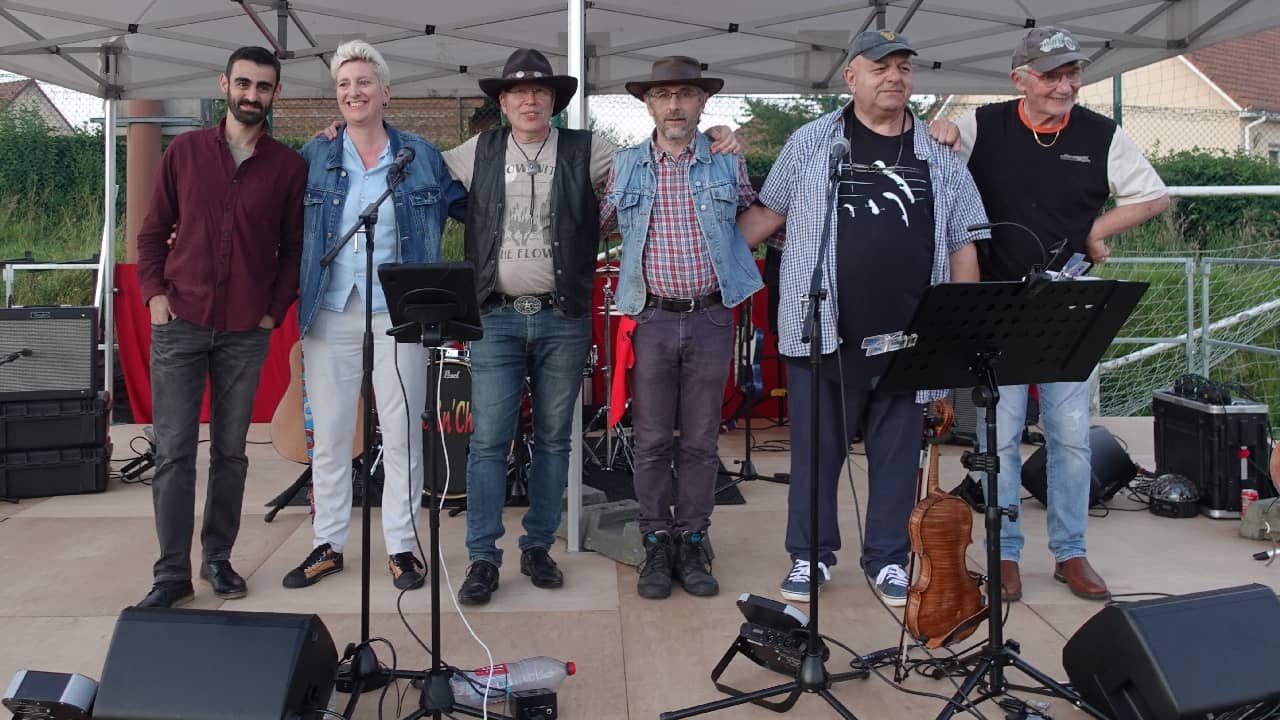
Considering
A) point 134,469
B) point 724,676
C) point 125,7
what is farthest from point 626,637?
point 125,7

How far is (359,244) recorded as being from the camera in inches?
162

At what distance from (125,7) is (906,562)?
18.6 ft

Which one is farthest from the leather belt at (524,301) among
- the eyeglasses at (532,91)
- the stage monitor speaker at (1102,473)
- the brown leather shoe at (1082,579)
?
the stage monitor speaker at (1102,473)

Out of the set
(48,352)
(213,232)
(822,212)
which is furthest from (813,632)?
(48,352)

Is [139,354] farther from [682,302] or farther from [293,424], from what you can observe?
[682,302]

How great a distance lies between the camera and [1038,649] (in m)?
3.66

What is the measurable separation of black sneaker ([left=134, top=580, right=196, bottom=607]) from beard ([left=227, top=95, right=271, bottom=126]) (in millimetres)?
1722

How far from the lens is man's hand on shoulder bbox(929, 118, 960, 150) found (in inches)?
158

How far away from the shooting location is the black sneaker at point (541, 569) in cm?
429

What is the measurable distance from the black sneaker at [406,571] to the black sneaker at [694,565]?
1.01 meters

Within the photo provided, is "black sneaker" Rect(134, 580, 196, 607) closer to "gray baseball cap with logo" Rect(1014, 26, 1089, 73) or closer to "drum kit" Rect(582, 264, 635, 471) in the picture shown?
"drum kit" Rect(582, 264, 635, 471)

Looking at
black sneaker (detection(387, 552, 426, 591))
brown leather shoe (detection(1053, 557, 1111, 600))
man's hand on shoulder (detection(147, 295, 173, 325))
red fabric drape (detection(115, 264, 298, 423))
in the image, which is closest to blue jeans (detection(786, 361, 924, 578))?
brown leather shoe (detection(1053, 557, 1111, 600))

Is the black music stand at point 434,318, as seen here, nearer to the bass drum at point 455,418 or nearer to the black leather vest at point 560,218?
the black leather vest at point 560,218

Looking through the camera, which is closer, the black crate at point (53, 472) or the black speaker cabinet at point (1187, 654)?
the black speaker cabinet at point (1187, 654)
